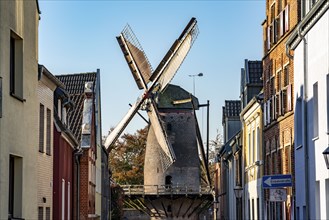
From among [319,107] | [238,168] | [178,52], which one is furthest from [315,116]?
[178,52]

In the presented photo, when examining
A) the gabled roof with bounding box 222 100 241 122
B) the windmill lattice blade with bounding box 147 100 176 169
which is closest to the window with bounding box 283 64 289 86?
the gabled roof with bounding box 222 100 241 122

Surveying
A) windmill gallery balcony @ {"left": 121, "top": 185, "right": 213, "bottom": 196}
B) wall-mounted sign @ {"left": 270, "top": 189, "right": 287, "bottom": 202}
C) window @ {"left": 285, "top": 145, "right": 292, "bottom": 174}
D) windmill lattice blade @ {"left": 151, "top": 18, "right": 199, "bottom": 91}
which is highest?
windmill lattice blade @ {"left": 151, "top": 18, "right": 199, "bottom": 91}

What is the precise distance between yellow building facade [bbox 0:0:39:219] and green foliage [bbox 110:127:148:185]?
74.6 m

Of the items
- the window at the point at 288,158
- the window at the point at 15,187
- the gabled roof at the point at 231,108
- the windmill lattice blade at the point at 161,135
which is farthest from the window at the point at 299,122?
the windmill lattice blade at the point at 161,135

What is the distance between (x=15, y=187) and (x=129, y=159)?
7940cm

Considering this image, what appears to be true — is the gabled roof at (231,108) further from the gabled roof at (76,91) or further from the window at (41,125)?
the window at (41,125)

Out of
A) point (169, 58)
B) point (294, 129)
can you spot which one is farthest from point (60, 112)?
point (169, 58)

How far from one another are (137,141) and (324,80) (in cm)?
7744

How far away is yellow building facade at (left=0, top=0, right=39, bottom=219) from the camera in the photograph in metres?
18.2

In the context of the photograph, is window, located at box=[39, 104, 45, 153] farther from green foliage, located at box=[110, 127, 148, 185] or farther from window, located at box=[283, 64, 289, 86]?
green foliage, located at box=[110, 127, 148, 185]

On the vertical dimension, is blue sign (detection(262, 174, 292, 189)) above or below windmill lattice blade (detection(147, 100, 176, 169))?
below

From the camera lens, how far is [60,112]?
1296 inches

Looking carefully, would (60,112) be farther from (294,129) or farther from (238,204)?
(238,204)

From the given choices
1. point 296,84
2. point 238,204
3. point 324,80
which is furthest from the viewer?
point 238,204
